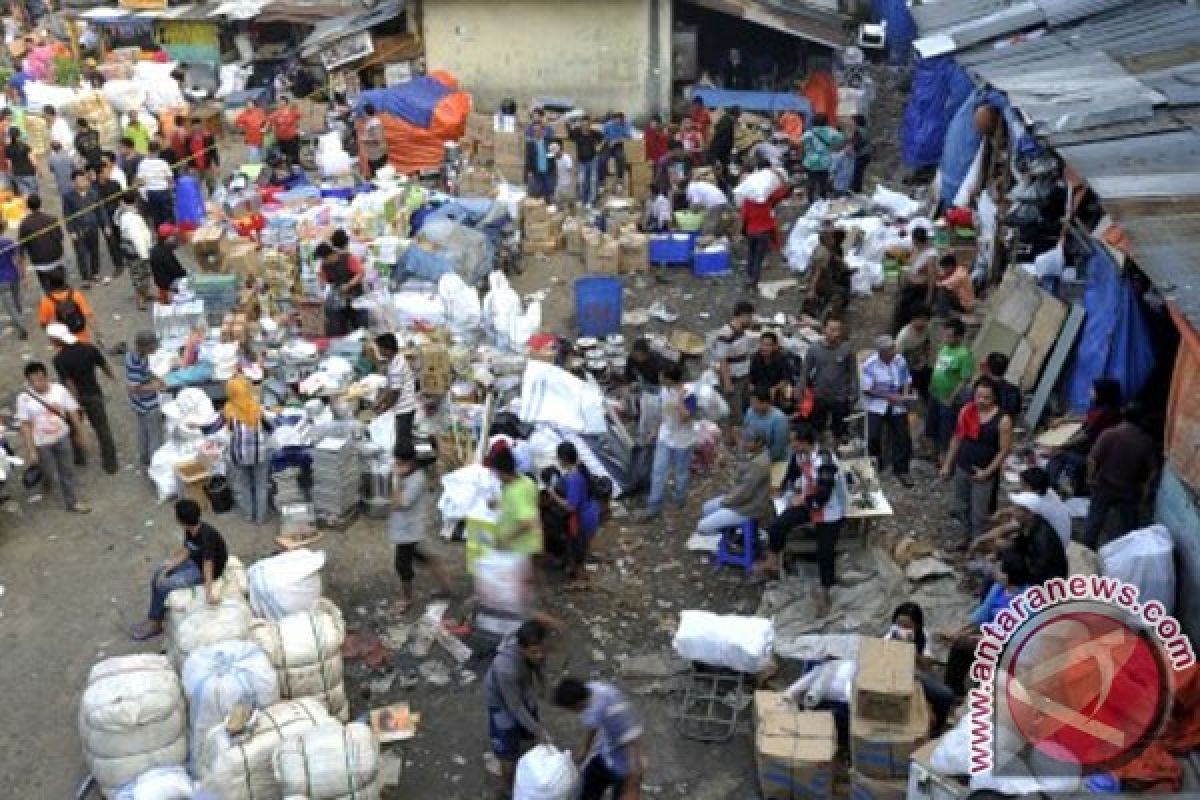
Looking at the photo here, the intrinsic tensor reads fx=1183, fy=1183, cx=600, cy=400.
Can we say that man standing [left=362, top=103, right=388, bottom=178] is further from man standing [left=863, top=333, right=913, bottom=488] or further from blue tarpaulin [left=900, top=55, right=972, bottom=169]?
man standing [left=863, top=333, right=913, bottom=488]

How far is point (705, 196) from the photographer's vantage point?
16.4 meters

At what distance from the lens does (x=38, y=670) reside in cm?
848

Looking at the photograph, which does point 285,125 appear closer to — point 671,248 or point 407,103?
point 407,103

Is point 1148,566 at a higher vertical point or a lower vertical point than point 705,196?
higher

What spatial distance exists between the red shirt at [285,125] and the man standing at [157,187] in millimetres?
2709

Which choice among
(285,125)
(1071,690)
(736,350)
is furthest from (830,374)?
(285,125)

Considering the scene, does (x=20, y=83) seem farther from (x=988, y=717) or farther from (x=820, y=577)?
(x=988, y=717)

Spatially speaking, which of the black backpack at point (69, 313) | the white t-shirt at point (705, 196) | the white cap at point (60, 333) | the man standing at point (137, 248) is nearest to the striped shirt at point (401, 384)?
the white cap at point (60, 333)

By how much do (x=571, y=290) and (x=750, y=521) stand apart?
643 centimetres

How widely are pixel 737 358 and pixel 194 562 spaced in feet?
17.6

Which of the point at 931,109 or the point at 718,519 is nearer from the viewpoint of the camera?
the point at 718,519

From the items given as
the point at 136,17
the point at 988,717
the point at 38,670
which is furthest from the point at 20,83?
the point at 988,717

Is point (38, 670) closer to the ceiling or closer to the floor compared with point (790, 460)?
closer to the floor

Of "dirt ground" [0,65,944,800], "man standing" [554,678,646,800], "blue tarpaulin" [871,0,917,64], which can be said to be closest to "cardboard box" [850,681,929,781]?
"dirt ground" [0,65,944,800]
